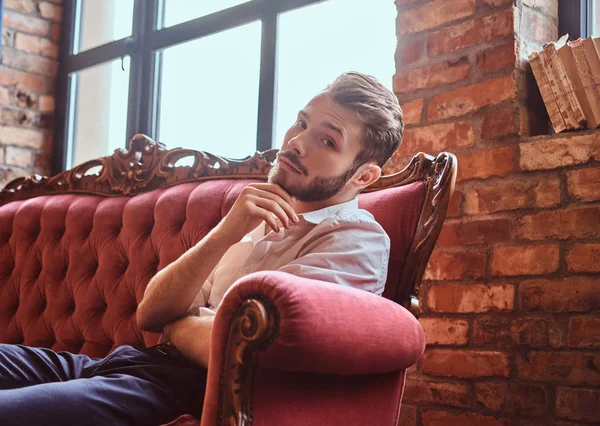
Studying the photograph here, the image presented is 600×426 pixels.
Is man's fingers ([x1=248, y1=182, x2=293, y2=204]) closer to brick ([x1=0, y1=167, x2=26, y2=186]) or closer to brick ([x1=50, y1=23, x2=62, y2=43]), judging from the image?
brick ([x1=0, y1=167, x2=26, y2=186])

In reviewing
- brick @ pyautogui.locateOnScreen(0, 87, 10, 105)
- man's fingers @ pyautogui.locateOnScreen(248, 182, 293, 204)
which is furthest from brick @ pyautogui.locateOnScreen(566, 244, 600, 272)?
brick @ pyautogui.locateOnScreen(0, 87, 10, 105)

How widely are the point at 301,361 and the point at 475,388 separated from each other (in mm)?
979

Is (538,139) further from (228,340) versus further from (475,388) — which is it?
(228,340)

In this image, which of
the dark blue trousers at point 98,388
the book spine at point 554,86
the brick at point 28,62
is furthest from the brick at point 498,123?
the brick at point 28,62

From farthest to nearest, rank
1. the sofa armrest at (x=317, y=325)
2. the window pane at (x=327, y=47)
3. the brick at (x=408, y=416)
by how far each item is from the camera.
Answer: the window pane at (x=327, y=47) → the brick at (x=408, y=416) → the sofa armrest at (x=317, y=325)

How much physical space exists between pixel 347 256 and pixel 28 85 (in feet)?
8.89

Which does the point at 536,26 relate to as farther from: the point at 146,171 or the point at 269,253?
the point at 146,171

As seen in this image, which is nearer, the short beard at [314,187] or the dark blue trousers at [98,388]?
the dark blue trousers at [98,388]

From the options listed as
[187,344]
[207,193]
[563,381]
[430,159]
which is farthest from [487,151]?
[187,344]

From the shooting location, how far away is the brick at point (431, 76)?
6.52 feet

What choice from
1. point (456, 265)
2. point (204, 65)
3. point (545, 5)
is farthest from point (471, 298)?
point (204, 65)

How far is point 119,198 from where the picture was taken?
2.24m

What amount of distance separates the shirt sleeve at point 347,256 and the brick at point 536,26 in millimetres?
880

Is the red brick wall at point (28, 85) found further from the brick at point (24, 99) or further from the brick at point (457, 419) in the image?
the brick at point (457, 419)
